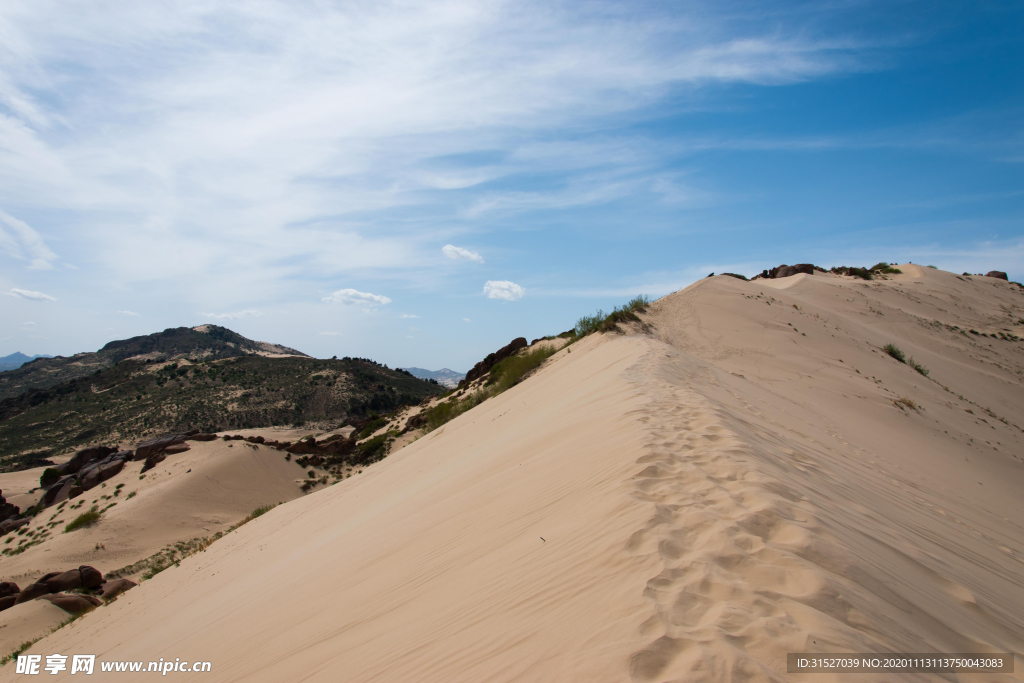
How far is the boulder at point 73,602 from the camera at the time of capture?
9734mm

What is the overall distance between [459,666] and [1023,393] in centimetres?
2161

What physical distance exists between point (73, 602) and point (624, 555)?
12376 millimetres

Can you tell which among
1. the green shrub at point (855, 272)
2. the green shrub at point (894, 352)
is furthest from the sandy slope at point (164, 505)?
the green shrub at point (855, 272)

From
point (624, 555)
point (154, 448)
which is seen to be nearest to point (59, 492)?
point (154, 448)

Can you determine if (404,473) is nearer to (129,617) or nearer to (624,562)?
(129,617)

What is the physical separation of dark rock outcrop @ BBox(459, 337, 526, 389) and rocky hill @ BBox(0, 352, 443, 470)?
16.7 meters

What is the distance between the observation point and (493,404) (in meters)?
13.2

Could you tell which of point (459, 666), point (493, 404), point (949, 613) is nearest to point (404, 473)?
point (493, 404)

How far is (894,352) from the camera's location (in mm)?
15820

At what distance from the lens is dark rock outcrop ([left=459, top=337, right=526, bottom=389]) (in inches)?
879

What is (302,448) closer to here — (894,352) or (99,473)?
(99,473)

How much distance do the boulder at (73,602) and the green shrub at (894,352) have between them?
70.3ft

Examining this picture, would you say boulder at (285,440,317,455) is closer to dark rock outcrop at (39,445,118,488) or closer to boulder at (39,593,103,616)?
dark rock outcrop at (39,445,118,488)

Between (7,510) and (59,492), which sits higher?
(59,492)
